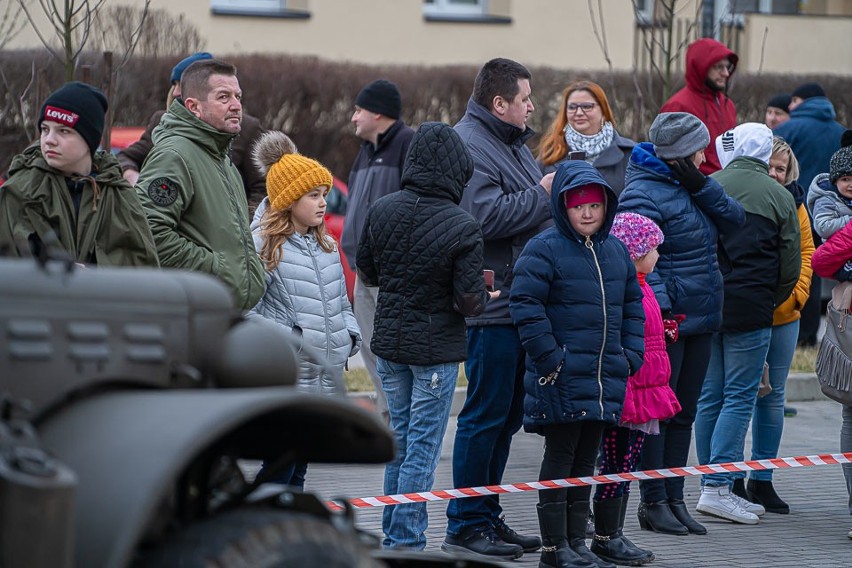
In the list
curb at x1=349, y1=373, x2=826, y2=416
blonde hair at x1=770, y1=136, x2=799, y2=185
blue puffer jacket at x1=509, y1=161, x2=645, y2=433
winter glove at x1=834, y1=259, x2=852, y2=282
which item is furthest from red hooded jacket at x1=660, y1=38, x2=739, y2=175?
blue puffer jacket at x1=509, y1=161, x2=645, y2=433

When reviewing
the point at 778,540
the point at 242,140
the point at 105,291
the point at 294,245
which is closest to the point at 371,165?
the point at 242,140

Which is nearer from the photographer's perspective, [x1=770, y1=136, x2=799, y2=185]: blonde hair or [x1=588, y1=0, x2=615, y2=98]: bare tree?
[x1=770, y1=136, x2=799, y2=185]: blonde hair

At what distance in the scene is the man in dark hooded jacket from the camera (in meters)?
6.27

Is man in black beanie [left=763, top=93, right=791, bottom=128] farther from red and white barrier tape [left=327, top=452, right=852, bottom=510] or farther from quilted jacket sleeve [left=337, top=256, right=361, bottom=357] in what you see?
quilted jacket sleeve [left=337, top=256, right=361, bottom=357]

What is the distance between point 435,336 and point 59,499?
3644 mm

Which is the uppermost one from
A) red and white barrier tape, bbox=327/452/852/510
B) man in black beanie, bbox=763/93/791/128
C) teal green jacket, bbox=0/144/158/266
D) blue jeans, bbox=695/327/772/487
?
man in black beanie, bbox=763/93/791/128

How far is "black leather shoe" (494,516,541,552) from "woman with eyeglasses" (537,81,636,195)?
6.63ft

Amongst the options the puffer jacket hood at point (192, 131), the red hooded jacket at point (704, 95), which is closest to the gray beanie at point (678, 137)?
the puffer jacket hood at point (192, 131)

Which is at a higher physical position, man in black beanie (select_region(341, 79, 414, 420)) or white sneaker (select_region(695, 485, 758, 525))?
man in black beanie (select_region(341, 79, 414, 420))

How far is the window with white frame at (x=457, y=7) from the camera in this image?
73.0ft

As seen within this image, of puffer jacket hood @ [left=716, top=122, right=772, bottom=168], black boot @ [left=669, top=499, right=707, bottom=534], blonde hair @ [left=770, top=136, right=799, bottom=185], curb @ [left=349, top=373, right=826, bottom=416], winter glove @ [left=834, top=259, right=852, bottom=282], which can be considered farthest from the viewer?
curb @ [left=349, top=373, right=826, bottom=416]

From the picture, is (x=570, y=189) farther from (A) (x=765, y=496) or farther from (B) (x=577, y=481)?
(A) (x=765, y=496)

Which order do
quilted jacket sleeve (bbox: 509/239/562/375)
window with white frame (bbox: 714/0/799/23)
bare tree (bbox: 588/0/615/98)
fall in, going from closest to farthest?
quilted jacket sleeve (bbox: 509/239/562/375) < bare tree (bbox: 588/0/615/98) < window with white frame (bbox: 714/0/799/23)

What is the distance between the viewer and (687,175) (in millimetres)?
7234
